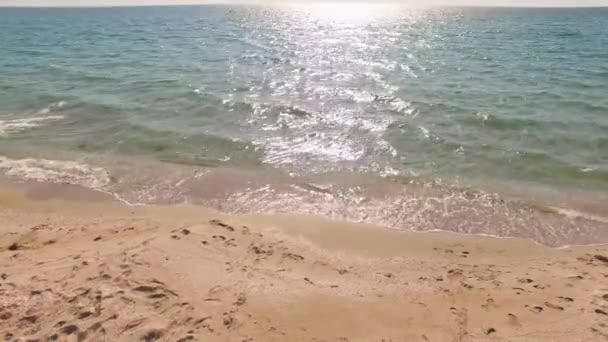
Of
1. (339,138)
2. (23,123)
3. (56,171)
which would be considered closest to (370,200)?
(339,138)

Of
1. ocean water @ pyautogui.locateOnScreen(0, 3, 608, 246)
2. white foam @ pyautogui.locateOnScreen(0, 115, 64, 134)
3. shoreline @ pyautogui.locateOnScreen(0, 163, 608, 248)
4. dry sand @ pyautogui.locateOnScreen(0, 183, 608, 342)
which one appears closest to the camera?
dry sand @ pyautogui.locateOnScreen(0, 183, 608, 342)

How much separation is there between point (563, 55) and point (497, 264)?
28.3 metres

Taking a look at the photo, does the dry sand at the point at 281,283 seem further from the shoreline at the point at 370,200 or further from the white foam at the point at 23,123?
the white foam at the point at 23,123

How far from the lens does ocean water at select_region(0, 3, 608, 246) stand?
10664 millimetres

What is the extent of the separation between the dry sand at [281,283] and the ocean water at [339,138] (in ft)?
3.68

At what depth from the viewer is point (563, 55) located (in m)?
29.9

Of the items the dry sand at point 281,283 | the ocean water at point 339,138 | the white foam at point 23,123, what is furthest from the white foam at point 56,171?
the white foam at point 23,123

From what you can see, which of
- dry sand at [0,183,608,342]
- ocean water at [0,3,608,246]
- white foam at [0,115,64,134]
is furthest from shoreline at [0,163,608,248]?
white foam at [0,115,64,134]

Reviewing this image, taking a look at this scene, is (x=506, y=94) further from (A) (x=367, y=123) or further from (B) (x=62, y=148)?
(B) (x=62, y=148)

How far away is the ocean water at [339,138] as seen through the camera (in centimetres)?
1066

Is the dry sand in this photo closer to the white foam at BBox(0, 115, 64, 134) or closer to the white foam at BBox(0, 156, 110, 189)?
the white foam at BBox(0, 156, 110, 189)

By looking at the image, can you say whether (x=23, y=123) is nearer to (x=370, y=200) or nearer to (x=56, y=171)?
(x=56, y=171)

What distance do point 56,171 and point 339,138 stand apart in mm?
9014

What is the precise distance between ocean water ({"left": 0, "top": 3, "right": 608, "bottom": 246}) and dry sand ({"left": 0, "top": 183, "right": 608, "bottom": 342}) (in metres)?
1.12
